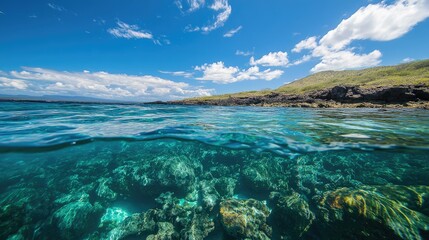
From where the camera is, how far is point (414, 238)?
6059mm

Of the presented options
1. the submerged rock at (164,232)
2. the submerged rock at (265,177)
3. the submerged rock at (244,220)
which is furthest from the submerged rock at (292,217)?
the submerged rock at (164,232)

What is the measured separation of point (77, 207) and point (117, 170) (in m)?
3.33

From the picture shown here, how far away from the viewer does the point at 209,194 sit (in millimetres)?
10086

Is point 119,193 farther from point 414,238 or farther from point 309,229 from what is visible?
point 414,238

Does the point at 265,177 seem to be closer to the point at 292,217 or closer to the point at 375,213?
the point at 292,217

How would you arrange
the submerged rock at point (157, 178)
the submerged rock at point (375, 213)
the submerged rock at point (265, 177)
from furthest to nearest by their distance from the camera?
the submerged rock at point (265, 177) < the submerged rock at point (157, 178) < the submerged rock at point (375, 213)

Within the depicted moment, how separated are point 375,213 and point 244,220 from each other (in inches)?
186

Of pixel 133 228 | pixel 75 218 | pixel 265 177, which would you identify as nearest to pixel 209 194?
pixel 265 177

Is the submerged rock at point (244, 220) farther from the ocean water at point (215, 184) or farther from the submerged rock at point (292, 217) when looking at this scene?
the submerged rock at point (292, 217)

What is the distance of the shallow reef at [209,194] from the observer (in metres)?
7.29

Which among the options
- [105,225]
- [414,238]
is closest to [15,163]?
[105,225]

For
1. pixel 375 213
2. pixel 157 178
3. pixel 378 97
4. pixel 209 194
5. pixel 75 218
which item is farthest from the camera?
pixel 378 97

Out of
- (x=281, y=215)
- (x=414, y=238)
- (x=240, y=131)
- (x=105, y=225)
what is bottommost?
(x=105, y=225)

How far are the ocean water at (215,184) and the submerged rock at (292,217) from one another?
0.13 ft
